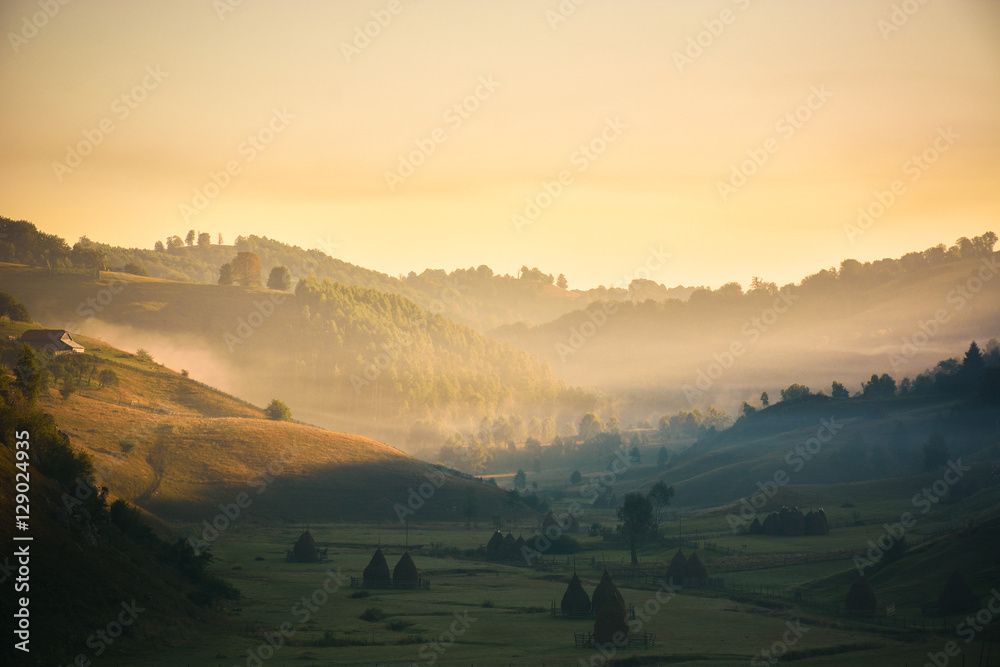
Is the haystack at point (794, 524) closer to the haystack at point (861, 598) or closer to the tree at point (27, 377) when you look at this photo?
the haystack at point (861, 598)

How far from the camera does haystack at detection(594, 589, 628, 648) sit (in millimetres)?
52281

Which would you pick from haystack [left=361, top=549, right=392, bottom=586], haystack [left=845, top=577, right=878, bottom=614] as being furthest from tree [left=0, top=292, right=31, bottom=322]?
haystack [left=845, top=577, right=878, bottom=614]

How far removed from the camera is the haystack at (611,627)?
52281mm

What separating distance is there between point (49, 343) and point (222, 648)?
5103 inches

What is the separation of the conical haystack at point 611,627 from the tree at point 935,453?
12332 centimetres

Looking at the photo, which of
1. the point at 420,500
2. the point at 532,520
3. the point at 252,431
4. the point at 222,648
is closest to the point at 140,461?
the point at 252,431

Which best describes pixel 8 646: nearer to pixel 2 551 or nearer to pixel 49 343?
pixel 2 551

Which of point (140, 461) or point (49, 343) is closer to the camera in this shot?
point (140, 461)

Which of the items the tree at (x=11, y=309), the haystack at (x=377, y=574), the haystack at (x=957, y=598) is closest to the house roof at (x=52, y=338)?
the tree at (x=11, y=309)

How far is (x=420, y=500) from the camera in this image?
463 ft

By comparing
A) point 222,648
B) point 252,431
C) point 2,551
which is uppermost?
point 252,431

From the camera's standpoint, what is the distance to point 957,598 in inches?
2402

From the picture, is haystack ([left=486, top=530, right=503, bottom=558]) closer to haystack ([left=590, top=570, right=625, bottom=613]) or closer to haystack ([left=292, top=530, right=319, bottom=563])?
haystack ([left=292, top=530, right=319, bottom=563])

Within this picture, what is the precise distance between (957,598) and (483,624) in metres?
35.6
